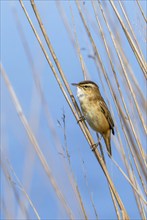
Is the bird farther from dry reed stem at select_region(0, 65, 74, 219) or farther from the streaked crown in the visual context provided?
dry reed stem at select_region(0, 65, 74, 219)

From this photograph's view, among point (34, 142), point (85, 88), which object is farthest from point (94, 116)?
point (34, 142)

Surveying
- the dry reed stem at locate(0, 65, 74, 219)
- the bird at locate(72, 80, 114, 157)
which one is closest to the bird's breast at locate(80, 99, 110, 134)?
the bird at locate(72, 80, 114, 157)

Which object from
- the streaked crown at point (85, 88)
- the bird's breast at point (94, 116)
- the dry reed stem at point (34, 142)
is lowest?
the dry reed stem at point (34, 142)

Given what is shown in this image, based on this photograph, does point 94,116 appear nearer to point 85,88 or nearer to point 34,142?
point 85,88

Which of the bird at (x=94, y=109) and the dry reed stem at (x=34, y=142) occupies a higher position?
the bird at (x=94, y=109)

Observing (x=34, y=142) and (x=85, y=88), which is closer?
(x=34, y=142)

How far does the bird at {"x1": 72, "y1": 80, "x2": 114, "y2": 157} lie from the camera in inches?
121

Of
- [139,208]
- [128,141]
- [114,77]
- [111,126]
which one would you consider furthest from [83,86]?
[139,208]

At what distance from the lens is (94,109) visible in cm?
315

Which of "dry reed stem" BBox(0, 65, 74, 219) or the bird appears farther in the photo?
the bird

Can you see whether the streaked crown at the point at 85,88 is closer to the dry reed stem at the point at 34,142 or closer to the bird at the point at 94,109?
the bird at the point at 94,109

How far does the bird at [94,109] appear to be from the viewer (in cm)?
306

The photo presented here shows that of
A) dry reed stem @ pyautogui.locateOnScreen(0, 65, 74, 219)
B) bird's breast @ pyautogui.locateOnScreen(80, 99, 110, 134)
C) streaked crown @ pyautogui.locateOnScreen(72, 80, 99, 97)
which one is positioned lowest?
dry reed stem @ pyautogui.locateOnScreen(0, 65, 74, 219)

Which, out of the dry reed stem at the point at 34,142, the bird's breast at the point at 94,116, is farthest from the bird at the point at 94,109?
the dry reed stem at the point at 34,142
